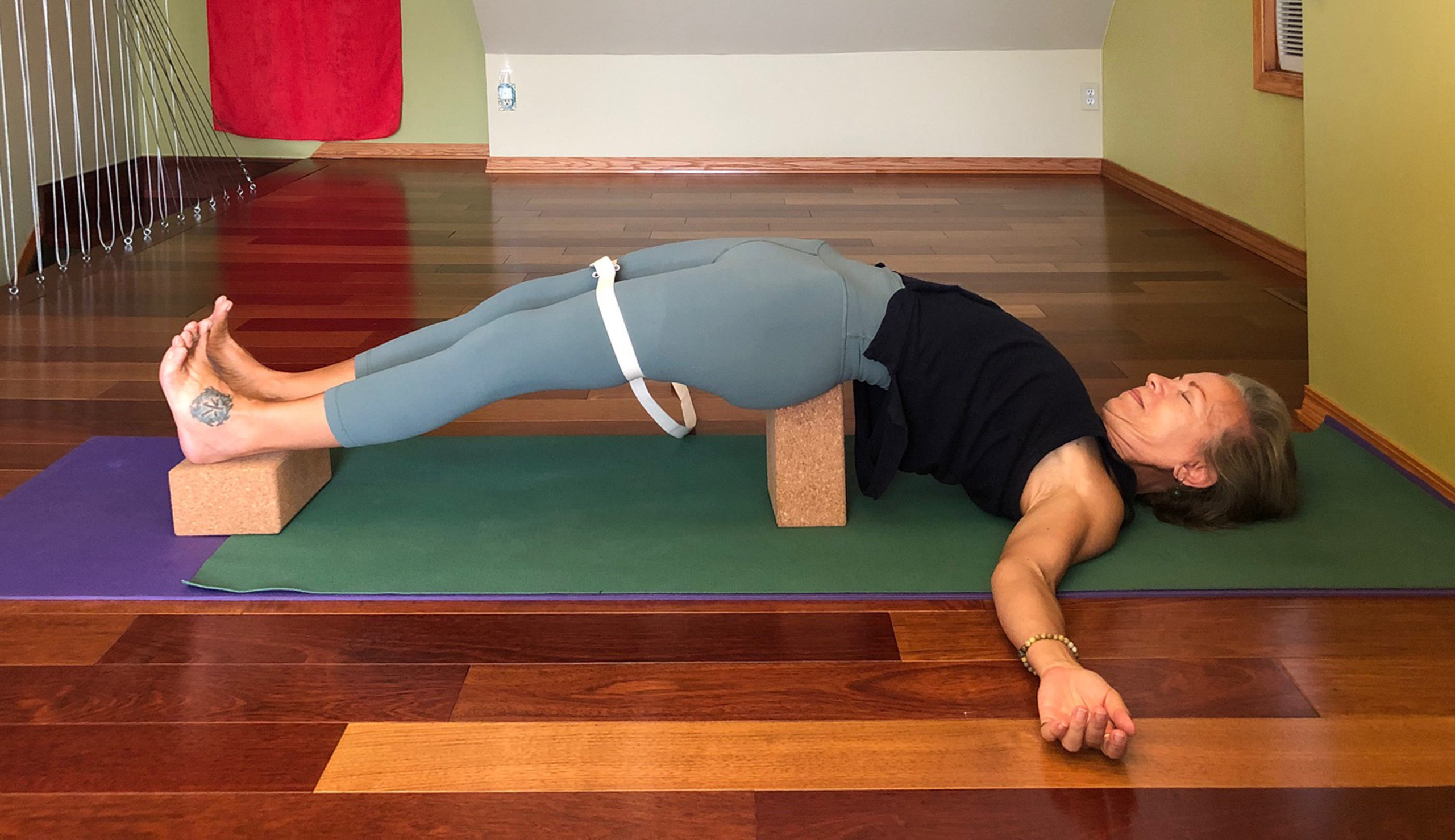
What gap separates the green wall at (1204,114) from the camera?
3.92m

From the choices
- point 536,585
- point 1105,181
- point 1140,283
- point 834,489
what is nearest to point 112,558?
point 536,585

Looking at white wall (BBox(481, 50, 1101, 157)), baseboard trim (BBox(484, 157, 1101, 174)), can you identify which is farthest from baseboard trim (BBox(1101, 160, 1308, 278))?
baseboard trim (BBox(484, 157, 1101, 174))

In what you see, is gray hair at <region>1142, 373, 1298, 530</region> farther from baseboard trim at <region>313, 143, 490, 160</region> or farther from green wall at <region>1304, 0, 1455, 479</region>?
baseboard trim at <region>313, 143, 490, 160</region>

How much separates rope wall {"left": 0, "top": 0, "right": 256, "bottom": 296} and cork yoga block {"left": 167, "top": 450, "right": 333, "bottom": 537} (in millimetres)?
2479

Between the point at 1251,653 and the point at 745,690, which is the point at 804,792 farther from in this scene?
the point at 1251,653

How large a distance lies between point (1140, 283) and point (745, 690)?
256 centimetres

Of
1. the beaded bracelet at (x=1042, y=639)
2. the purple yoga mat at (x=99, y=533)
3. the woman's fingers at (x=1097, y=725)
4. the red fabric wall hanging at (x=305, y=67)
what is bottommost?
the woman's fingers at (x=1097, y=725)

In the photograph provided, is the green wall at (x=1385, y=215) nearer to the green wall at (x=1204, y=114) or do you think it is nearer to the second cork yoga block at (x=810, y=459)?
the second cork yoga block at (x=810, y=459)

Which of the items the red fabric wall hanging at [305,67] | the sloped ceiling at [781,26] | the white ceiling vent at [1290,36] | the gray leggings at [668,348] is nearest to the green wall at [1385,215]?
the gray leggings at [668,348]

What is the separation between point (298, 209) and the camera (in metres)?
4.94

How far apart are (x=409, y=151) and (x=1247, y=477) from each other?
17.6 ft

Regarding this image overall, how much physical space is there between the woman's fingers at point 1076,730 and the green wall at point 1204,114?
114 inches

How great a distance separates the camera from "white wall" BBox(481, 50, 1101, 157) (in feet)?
19.2

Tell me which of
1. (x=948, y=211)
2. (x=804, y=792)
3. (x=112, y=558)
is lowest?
(x=804, y=792)
